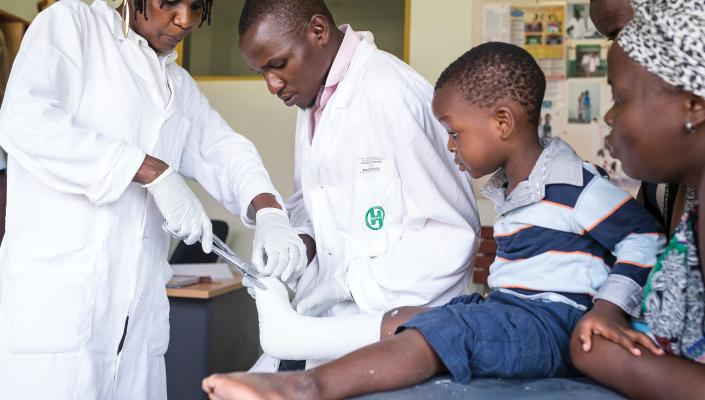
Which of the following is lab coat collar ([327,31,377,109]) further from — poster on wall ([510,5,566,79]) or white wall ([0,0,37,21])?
white wall ([0,0,37,21])

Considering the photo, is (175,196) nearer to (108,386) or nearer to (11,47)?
(108,386)

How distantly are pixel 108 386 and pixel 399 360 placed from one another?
0.72m

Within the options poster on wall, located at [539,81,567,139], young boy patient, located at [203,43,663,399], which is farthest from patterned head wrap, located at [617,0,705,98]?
poster on wall, located at [539,81,567,139]

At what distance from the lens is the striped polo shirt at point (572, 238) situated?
40.3 inches

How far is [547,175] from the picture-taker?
1138 mm

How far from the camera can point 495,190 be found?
4.11 ft

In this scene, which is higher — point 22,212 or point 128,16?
point 128,16

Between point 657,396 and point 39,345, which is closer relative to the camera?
point 657,396

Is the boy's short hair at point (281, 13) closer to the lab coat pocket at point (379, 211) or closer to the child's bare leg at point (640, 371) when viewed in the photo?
the lab coat pocket at point (379, 211)

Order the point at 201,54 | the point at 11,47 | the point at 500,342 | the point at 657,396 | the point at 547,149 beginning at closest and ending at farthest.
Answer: the point at 657,396 → the point at 500,342 → the point at 547,149 → the point at 11,47 → the point at 201,54

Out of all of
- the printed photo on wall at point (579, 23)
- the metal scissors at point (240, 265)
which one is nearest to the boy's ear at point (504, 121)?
the metal scissors at point (240, 265)

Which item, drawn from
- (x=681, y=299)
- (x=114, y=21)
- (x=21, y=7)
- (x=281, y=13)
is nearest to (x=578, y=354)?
(x=681, y=299)

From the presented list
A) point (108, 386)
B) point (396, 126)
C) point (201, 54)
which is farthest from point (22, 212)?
point (201, 54)

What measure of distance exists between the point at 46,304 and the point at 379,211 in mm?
656
